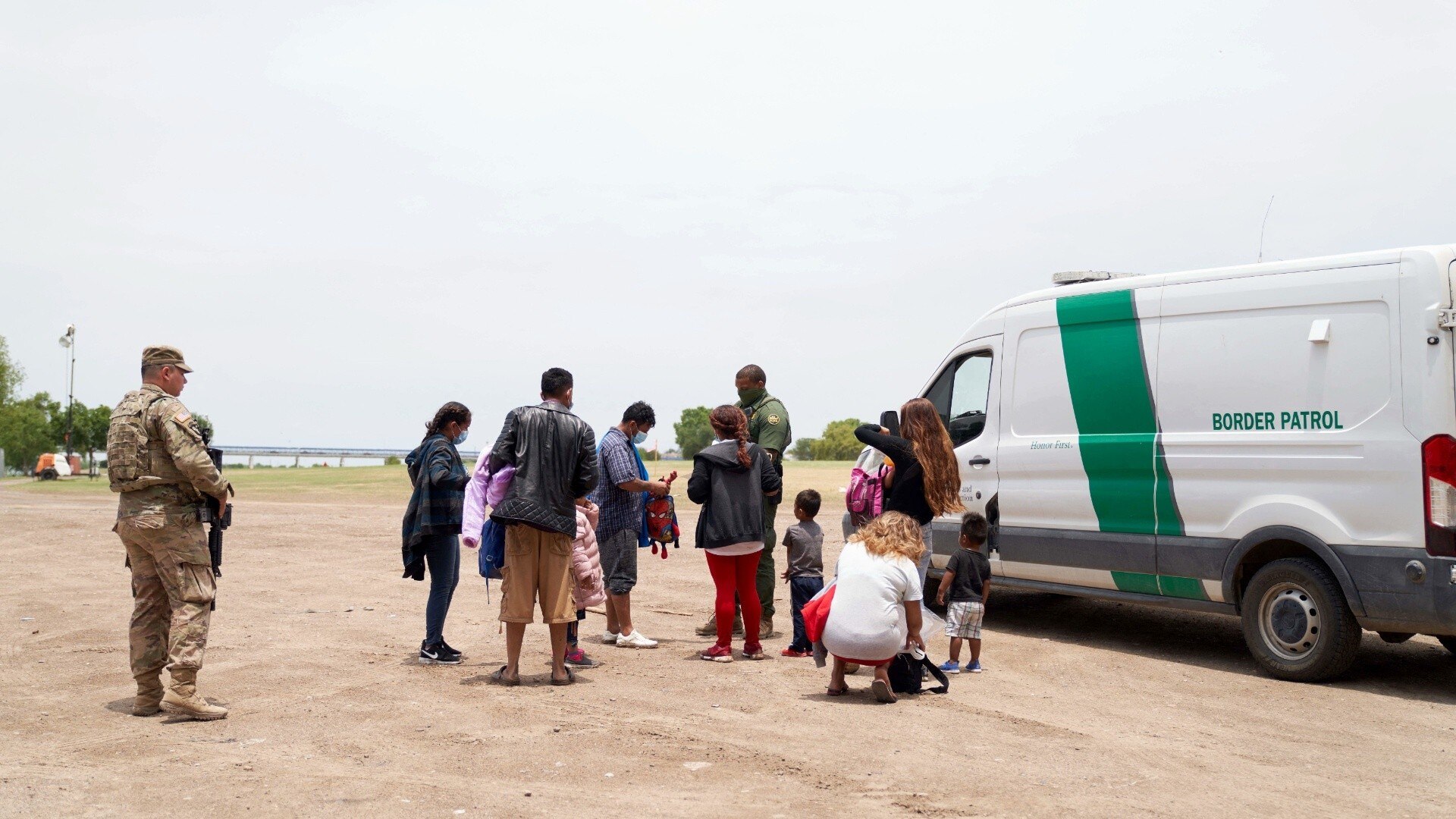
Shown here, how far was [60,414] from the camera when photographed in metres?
91.2

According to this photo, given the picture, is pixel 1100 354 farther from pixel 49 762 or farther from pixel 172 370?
pixel 49 762

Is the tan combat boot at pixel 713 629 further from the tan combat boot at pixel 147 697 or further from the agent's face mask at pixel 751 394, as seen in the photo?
the tan combat boot at pixel 147 697

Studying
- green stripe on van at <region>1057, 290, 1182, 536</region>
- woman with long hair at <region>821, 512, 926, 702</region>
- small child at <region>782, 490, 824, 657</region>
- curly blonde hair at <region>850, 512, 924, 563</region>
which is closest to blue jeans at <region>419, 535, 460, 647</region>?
small child at <region>782, 490, 824, 657</region>

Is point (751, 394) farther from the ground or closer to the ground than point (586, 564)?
farther from the ground

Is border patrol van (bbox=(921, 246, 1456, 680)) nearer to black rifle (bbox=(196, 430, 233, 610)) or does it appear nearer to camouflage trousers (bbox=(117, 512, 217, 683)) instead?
black rifle (bbox=(196, 430, 233, 610))

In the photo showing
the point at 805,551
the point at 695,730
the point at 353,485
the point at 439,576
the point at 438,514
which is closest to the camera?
the point at 695,730

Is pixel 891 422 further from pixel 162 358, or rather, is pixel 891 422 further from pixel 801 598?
pixel 162 358

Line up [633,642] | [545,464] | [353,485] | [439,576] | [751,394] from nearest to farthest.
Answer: [545,464], [439,576], [633,642], [751,394], [353,485]

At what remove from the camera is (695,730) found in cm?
668

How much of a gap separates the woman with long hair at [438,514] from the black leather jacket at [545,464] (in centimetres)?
68

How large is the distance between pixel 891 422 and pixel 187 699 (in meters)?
5.06

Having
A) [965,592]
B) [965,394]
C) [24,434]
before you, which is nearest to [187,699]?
[965,592]

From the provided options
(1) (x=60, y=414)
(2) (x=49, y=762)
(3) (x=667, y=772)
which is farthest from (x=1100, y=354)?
(1) (x=60, y=414)

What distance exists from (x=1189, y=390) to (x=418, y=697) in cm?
589
